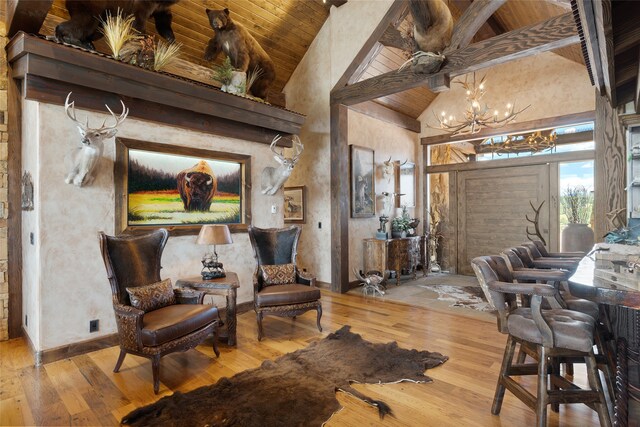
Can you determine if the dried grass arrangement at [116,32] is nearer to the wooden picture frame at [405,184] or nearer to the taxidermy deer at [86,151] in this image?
the taxidermy deer at [86,151]

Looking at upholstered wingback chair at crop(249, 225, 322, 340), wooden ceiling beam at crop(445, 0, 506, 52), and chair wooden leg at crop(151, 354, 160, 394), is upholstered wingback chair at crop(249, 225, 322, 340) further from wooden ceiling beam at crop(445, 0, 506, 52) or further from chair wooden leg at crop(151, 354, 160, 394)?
wooden ceiling beam at crop(445, 0, 506, 52)

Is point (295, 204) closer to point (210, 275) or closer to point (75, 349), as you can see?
point (210, 275)

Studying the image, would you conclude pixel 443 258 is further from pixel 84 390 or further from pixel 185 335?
pixel 84 390

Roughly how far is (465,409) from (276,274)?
2432 millimetres

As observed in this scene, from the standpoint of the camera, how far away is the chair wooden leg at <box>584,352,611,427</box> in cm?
184

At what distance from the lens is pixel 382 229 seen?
6496mm

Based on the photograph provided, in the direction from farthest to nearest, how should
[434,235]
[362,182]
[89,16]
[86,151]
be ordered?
1. [434,235]
2. [362,182]
3. [89,16]
4. [86,151]

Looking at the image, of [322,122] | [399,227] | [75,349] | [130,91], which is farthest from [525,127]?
[75,349]

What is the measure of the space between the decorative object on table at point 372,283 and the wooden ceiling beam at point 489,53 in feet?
9.86

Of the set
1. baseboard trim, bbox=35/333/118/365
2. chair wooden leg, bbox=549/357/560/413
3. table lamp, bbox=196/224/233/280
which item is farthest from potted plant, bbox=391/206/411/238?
baseboard trim, bbox=35/333/118/365

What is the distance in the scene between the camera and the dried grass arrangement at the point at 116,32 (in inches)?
133

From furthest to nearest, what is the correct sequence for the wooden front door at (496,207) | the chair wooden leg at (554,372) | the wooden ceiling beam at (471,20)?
the wooden front door at (496,207) < the wooden ceiling beam at (471,20) < the chair wooden leg at (554,372)

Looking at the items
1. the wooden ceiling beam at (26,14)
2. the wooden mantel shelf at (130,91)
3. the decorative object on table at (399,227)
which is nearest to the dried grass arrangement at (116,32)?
the wooden mantel shelf at (130,91)

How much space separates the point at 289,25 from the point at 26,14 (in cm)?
392
